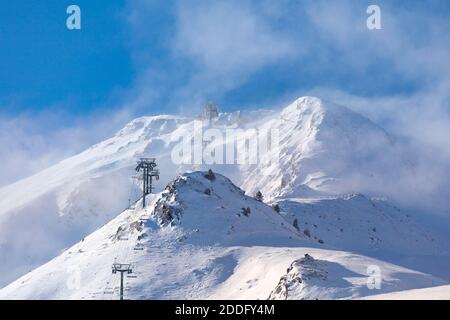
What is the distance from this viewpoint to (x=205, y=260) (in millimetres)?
86250

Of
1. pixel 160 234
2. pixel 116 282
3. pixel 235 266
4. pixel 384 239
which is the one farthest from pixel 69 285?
pixel 384 239

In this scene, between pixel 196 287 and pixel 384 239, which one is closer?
pixel 196 287

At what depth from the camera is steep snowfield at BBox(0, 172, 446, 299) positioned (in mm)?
71812

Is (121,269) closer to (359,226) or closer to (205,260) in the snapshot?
(205,260)

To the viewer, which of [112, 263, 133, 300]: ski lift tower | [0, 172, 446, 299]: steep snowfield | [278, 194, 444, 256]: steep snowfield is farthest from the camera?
[278, 194, 444, 256]: steep snowfield

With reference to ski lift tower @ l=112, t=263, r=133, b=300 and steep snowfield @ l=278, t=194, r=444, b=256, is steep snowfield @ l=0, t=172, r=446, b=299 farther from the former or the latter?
steep snowfield @ l=278, t=194, r=444, b=256

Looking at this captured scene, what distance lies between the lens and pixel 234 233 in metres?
93.3

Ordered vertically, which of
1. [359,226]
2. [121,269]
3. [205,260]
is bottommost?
[359,226]

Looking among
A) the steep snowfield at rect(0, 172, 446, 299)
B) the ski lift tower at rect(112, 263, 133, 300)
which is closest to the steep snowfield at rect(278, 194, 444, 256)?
the steep snowfield at rect(0, 172, 446, 299)

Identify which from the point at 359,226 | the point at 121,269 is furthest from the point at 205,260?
the point at 359,226

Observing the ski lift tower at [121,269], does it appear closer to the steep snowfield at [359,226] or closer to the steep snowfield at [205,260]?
the steep snowfield at [205,260]

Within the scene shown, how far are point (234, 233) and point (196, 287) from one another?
14.3 metres
